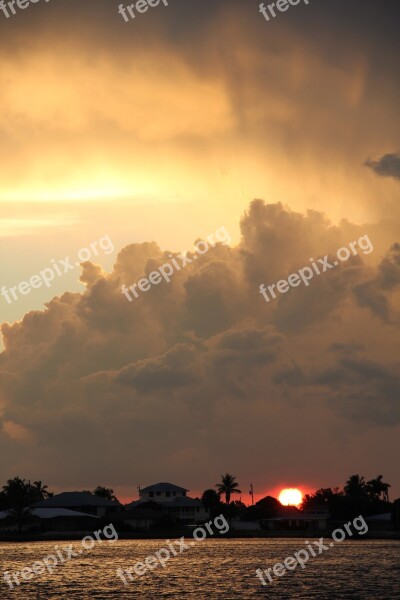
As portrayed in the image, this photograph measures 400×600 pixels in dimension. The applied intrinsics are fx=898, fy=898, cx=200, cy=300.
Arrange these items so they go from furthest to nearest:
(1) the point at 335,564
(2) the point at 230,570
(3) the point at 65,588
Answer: (1) the point at 335,564 < (2) the point at 230,570 < (3) the point at 65,588

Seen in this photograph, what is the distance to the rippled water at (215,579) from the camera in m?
81.5

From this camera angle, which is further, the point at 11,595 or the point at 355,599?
the point at 11,595

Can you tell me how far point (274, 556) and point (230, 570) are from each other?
2823 cm

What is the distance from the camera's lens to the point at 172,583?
93750 millimetres

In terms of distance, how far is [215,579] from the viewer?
96812mm

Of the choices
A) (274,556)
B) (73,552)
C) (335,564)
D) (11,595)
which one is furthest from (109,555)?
(11,595)

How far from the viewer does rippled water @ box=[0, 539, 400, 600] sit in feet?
267

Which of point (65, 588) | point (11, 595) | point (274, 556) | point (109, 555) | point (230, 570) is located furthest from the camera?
point (109, 555)

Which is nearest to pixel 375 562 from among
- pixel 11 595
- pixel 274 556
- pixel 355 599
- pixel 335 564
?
pixel 335 564

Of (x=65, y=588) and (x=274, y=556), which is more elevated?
(x=65, y=588)

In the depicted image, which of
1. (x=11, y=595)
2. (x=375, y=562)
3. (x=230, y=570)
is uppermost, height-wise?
(x=11, y=595)

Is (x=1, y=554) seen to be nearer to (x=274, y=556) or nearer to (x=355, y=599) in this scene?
(x=274, y=556)

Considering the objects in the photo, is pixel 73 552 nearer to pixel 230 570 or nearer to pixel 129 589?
pixel 230 570

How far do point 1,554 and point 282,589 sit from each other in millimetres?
75290
